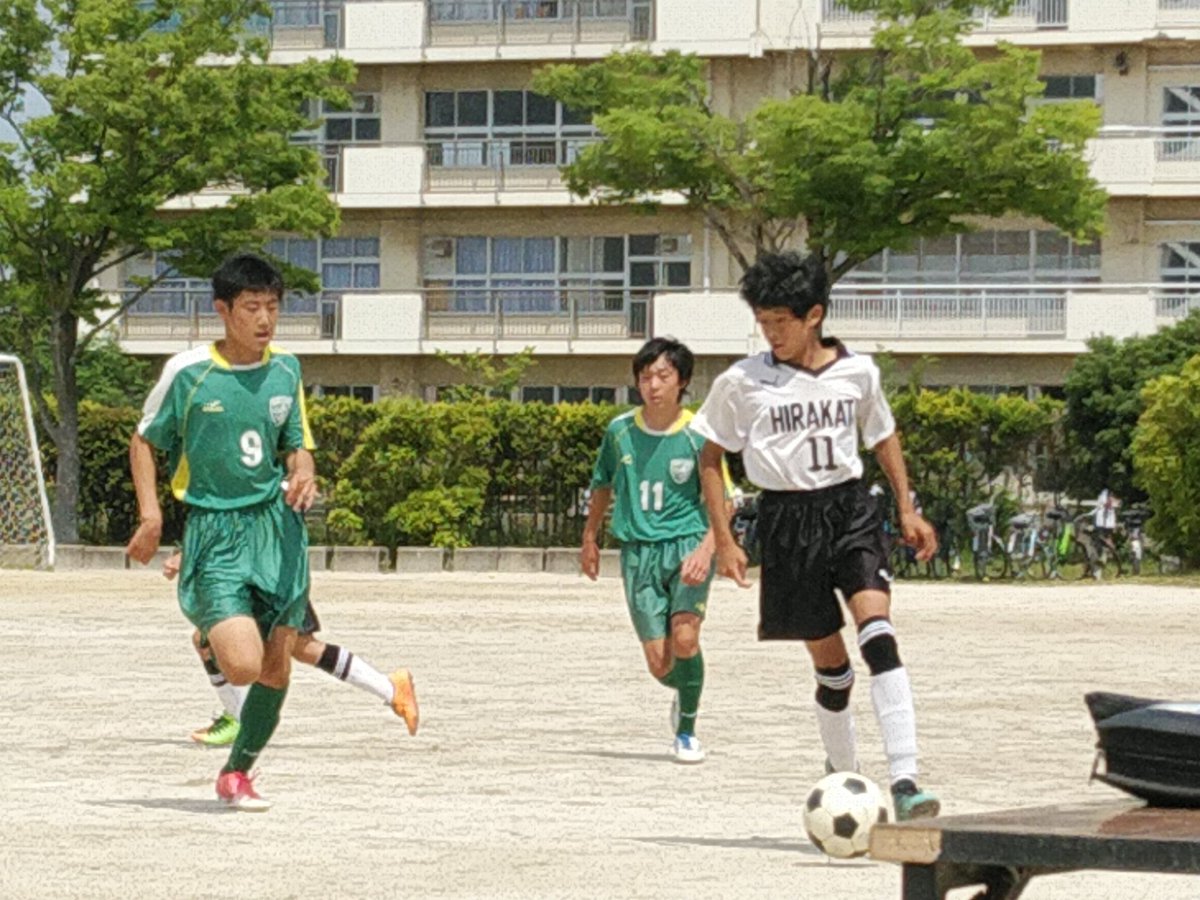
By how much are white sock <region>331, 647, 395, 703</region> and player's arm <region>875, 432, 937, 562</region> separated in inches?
118

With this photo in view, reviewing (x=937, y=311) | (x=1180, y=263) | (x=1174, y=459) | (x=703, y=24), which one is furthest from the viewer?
(x=703, y=24)

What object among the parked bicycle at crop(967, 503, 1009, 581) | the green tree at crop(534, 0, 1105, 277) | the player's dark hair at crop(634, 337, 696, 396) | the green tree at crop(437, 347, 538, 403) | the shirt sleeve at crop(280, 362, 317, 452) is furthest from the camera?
the green tree at crop(437, 347, 538, 403)

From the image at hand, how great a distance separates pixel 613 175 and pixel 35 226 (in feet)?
27.2

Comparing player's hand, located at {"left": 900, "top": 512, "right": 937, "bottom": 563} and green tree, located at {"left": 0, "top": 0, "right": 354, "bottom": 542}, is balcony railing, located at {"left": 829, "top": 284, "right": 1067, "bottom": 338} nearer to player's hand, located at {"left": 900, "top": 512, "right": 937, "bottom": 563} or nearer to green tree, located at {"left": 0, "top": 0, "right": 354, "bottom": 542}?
green tree, located at {"left": 0, "top": 0, "right": 354, "bottom": 542}

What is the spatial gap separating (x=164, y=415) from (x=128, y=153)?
91.4ft

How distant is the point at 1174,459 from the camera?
30.2m

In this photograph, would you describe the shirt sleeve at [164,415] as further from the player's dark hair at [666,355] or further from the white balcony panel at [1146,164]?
the white balcony panel at [1146,164]

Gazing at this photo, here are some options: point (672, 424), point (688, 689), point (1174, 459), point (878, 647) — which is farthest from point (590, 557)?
point (1174, 459)

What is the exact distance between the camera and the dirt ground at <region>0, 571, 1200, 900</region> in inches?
297

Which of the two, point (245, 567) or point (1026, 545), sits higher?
point (245, 567)

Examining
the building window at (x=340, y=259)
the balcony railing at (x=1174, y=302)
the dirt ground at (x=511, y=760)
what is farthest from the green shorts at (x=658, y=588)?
the building window at (x=340, y=259)

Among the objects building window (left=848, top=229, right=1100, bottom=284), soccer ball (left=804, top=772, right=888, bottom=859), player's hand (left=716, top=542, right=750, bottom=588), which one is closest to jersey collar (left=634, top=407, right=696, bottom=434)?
player's hand (left=716, top=542, right=750, bottom=588)

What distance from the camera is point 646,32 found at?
4959cm

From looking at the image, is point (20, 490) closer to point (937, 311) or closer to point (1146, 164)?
point (937, 311)
